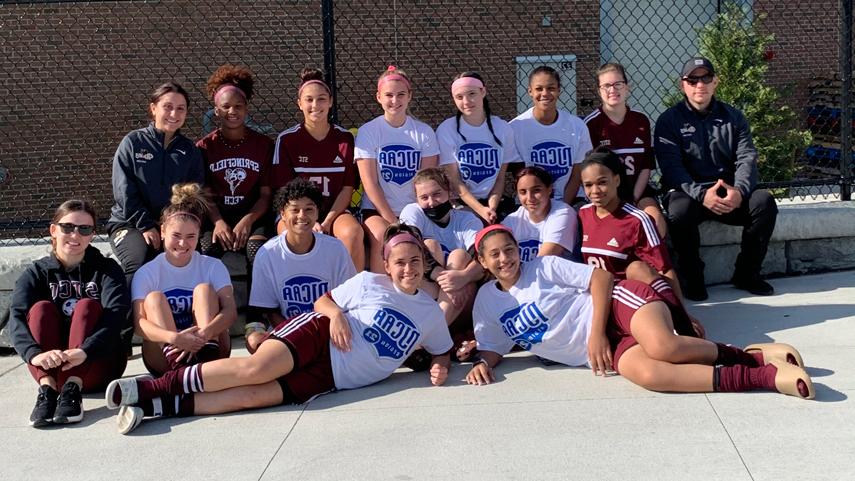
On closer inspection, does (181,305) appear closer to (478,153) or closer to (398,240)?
(398,240)

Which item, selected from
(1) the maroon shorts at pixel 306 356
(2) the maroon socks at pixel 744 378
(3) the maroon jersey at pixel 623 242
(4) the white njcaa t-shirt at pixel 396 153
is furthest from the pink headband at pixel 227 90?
(2) the maroon socks at pixel 744 378

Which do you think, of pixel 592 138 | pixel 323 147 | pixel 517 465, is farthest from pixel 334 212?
pixel 517 465

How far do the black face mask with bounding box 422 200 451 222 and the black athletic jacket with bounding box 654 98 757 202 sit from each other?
1706mm

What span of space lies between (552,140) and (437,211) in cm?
112

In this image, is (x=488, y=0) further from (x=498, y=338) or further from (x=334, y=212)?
(x=498, y=338)

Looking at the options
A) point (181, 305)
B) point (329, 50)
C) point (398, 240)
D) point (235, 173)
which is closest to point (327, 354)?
point (398, 240)

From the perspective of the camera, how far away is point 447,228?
5406 millimetres

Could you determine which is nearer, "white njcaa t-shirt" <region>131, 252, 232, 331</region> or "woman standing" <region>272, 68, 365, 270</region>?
"white njcaa t-shirt" <region>131, 252, 232, 331</region>

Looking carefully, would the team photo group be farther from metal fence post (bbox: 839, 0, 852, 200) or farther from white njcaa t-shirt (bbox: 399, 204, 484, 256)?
metal fence post (bbox: 839, 0, 852, 200)

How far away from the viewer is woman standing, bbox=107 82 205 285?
5.54 m

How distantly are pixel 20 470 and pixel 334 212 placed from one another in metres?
2.51

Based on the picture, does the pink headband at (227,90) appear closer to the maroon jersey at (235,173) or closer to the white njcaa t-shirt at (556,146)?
the maroon jersey at (235,173)

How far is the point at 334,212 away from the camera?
18.6ft

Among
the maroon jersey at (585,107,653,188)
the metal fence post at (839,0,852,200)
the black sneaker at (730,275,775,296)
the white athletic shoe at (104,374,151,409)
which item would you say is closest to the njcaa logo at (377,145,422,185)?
the maroon jersey at (585,107,653,188)
